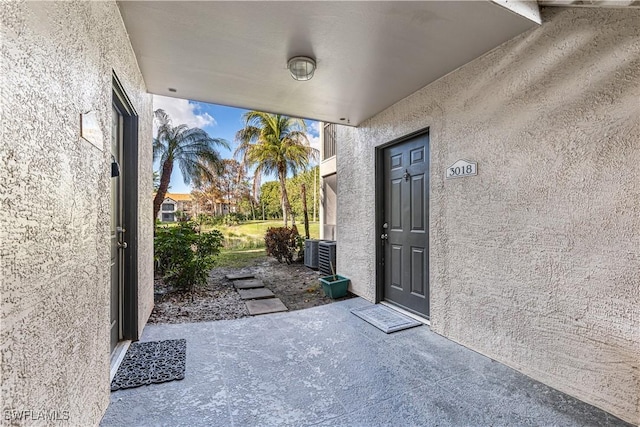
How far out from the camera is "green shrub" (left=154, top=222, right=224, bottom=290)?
475cm

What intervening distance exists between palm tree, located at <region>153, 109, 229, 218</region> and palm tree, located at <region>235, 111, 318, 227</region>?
1.16 m

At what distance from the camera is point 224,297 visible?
479 centimetres

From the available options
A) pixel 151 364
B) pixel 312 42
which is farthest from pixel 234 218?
pixel 312 42

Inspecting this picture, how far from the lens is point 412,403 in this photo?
6.73ft

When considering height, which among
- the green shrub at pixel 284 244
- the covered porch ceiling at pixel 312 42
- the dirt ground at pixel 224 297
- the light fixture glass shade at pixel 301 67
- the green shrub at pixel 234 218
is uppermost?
the covered porch ceiling at pixel 312 42

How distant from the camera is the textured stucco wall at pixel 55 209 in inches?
38.3

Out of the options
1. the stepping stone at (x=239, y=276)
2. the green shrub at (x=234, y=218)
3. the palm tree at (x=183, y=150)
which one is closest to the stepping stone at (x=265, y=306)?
the stepping stone at (x=239, y=276)

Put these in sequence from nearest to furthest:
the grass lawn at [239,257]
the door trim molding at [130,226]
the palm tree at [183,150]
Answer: the door trim molding at [130,226] → the grass lawn at [239,257] → the palm tree at [183,150]

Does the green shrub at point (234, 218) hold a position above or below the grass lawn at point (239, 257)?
above

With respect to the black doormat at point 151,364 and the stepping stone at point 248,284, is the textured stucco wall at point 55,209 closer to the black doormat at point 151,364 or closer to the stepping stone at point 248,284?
the black doormat at point 151,364

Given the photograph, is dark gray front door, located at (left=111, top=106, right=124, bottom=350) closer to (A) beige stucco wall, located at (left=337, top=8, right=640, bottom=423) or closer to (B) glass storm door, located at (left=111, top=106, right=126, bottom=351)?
(B) glass storm door, located at (left=111, top=106, right=126, bottom=351)

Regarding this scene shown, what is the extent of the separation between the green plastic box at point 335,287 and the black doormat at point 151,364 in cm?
220

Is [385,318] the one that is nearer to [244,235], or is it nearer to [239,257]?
[239,257]

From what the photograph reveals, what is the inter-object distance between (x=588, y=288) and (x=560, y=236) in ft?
1.24
